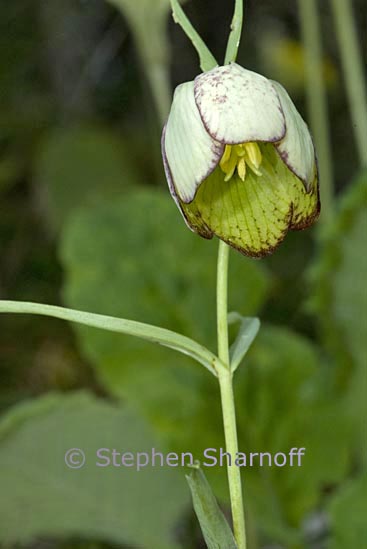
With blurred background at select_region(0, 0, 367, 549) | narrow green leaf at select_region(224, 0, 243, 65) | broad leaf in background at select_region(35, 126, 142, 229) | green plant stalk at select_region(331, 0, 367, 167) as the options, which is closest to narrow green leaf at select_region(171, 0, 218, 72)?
narrow green leaf at select_region(224, 0, 243, 65)

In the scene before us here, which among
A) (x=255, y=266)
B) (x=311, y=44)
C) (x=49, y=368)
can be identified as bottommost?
(x=49, y=368)

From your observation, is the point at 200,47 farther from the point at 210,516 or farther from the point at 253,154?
the point at 210,516

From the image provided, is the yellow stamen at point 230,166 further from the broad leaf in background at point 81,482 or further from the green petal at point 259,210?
the broad leaf in background at point 81,482

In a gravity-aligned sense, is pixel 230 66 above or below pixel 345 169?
above

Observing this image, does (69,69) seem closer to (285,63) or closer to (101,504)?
(285,63)

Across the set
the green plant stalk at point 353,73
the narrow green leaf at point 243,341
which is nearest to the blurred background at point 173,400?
the green plant stalk at point 353,73

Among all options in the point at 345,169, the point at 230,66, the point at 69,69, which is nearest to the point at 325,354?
the point at 230,66

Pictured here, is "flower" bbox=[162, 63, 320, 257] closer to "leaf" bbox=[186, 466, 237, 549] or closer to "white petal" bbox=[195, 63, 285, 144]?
"white petal" bbox=[195, 63, 285, 144]

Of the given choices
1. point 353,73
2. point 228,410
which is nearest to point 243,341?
point 228,410
